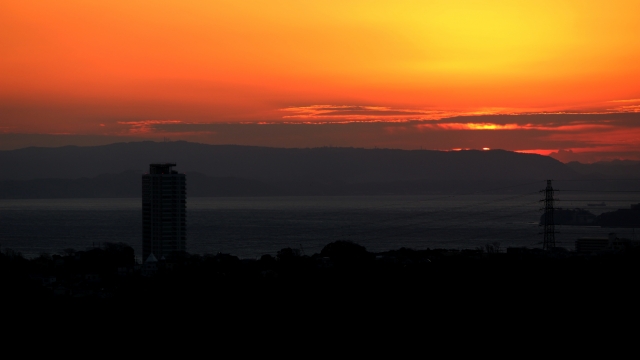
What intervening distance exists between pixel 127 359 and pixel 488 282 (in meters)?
10.2

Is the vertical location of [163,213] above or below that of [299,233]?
above

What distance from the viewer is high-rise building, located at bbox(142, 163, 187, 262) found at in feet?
154

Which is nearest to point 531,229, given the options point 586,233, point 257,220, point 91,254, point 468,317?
point 586,233

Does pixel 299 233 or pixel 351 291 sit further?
pixel 299 233

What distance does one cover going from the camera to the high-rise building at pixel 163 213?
47.0 meters

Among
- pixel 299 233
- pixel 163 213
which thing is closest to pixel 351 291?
pixel 163 213

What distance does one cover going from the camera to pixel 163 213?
48.5 metres

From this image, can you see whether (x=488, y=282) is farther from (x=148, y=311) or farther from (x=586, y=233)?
(x=586, y=233)

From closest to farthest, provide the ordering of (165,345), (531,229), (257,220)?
1. (165,345)
2. (531,229)
3. (257,220)

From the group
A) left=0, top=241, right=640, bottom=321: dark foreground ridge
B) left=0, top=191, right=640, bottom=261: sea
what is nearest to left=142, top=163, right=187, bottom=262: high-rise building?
left=0, top=191, right=640, bottom=261: sea

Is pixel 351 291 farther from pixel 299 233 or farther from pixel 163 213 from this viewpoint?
pixel 299 233

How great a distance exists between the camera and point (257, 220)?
83.1 m

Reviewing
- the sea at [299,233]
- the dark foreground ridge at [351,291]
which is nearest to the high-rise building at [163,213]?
the sea at [299,233]

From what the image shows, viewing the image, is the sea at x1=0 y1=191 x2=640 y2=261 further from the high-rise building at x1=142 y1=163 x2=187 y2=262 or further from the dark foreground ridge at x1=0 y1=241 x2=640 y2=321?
the dark foreground ridge at x1=0 y1=241 x2=640 y2=321
